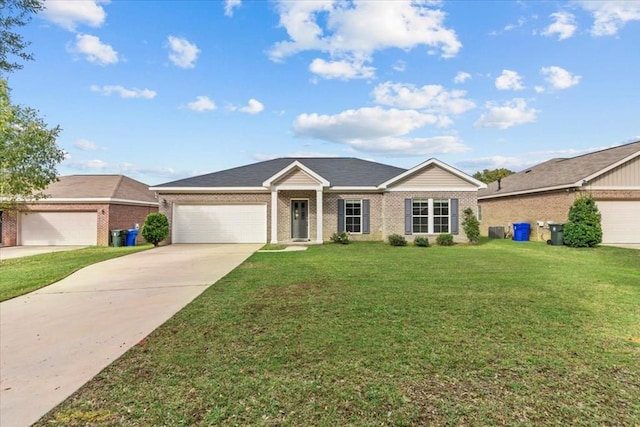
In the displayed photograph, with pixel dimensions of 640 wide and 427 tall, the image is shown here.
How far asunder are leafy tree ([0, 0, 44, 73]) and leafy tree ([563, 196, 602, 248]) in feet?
62.3

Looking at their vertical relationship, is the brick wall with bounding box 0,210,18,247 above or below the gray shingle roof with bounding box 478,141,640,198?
below

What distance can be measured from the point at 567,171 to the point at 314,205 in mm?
14361

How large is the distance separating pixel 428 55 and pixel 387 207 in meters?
7.52

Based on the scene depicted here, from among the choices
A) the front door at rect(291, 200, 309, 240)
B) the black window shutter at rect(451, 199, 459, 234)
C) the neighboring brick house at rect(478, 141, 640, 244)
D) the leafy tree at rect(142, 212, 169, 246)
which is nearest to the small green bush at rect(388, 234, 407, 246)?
the black window shutter at rect(451, 199, 459, 234)

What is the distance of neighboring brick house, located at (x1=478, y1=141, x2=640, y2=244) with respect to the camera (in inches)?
655

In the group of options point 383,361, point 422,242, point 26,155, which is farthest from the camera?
point 422,242

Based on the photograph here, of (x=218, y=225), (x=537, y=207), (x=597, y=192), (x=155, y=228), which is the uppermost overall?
(x=597, y=192)

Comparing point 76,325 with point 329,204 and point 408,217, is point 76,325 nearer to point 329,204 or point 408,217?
point 329,204

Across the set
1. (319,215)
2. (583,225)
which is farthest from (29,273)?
(583,225)

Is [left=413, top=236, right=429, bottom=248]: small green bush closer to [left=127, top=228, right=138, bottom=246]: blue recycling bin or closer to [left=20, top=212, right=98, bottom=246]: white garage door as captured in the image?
[left=127, top=228, right=138, bottom=246]: blue recycling bin

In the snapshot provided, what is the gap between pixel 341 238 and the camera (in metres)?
16.7

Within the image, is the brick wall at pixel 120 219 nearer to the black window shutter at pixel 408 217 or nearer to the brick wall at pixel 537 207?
the black window shutter at pixel 408 217

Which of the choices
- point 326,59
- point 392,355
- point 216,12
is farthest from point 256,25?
point 392,355

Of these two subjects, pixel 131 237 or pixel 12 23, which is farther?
pixel 131 237
